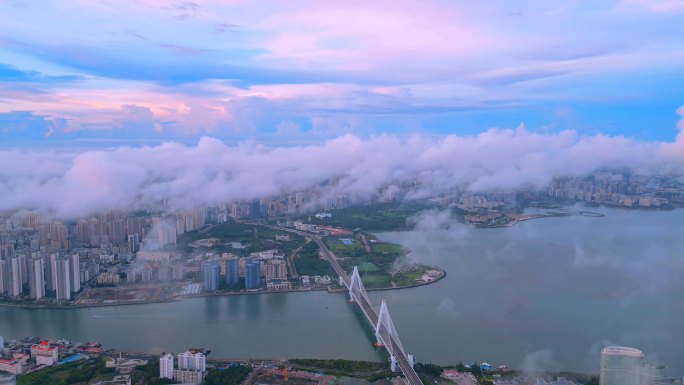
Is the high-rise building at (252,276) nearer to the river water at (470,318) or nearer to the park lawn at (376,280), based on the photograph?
the river water at (470,318)

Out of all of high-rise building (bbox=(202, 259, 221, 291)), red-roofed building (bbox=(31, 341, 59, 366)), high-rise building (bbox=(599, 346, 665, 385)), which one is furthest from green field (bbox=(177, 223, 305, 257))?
high-rise building (bbox=(599, 346, 665, 385))

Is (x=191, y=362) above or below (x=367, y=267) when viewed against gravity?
below

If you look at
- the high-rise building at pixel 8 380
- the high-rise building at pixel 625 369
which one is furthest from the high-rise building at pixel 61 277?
the high-rise building at pixel 625 369

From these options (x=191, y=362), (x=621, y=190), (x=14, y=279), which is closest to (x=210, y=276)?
(x=14, y=279)

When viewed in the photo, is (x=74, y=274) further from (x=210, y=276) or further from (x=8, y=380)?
(x=8, y=380)

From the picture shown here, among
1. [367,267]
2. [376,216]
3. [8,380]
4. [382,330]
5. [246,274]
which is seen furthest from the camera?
[376,216]

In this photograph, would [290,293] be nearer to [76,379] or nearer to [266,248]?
[266,248]
